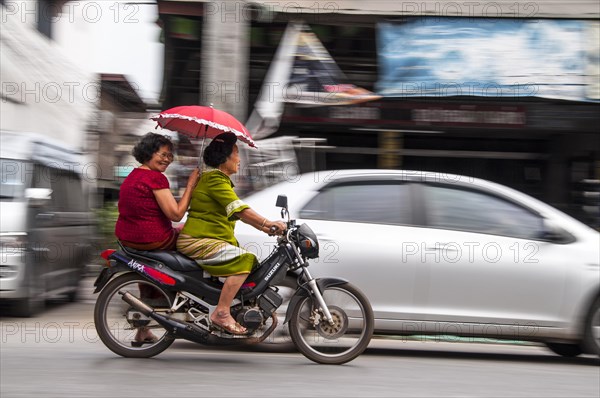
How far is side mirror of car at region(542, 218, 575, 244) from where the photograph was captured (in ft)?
23.4

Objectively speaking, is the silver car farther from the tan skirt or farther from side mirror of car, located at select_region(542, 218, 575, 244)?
the tan skirt

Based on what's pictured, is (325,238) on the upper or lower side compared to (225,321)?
upper

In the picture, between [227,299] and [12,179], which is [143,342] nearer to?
[227,299]

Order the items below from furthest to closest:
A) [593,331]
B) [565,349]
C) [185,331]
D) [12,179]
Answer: [12,179]
[565,349]
[593,331]
[185,331]

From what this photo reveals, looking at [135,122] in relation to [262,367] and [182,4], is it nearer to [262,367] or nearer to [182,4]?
[182,4]

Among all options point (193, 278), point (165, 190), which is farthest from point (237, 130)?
point (193, 278)

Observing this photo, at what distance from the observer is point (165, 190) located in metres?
6.01

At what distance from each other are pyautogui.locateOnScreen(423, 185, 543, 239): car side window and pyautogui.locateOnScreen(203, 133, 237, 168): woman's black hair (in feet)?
6.65

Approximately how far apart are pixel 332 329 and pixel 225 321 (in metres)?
0.82

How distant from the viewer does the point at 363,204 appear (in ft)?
23.9

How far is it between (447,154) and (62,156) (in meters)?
6.16

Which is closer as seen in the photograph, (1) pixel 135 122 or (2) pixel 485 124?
(2) pixel 485 124

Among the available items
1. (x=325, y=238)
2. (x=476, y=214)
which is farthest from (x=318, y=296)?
(x=476, y=214)

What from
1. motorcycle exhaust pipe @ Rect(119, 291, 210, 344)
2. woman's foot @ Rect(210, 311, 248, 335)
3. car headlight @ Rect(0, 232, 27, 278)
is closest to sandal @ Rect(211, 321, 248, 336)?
woman's foot @ Rect(210, 311, 248, 335)
